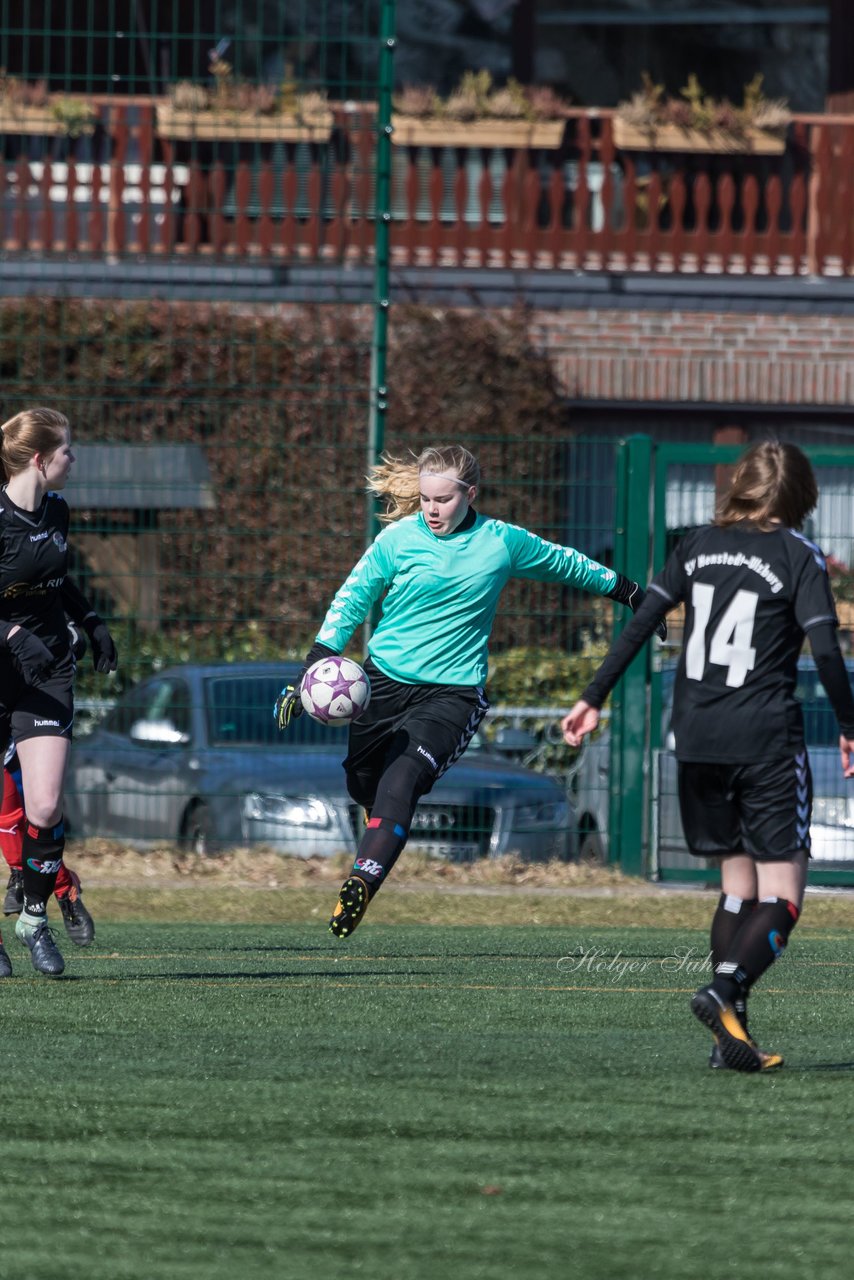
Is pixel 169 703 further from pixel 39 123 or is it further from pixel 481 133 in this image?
pixel 481 133

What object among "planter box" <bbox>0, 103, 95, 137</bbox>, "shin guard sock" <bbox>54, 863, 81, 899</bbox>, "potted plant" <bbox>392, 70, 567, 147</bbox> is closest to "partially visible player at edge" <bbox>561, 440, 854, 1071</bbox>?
"shin guard sock" <bbox>54, 863, 81, 899</bbox>

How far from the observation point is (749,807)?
5688 millimetres

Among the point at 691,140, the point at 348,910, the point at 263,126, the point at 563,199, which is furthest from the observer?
the point at 563,199

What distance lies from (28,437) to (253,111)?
9810 millimetres

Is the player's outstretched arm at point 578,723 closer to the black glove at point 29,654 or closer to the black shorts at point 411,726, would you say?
the black shorts at point 411,726

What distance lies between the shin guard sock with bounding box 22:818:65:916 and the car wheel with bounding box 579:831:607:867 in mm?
5015

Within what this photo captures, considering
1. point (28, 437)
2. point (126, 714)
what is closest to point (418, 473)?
point (28, 437)

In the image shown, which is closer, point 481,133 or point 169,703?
point 169,703

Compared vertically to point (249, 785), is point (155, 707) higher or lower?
higher

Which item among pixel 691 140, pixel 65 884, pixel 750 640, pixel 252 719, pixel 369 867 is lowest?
pixel 252 719

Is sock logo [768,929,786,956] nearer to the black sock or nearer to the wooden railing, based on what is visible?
the black sock

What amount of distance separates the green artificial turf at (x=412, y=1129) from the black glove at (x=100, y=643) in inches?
43.1

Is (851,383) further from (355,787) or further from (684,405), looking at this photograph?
Answer: (355,787)

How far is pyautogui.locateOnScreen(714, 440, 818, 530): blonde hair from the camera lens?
5703 mm
